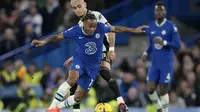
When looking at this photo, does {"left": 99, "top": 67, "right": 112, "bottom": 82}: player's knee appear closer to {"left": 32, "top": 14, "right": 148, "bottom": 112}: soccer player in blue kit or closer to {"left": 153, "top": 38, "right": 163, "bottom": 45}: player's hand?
{"left": 32, "top": 14, "right": 148, "bottom": 112}: soccer player in blue kit

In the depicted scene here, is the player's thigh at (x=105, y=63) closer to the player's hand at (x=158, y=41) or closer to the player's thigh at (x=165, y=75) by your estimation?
the player's hand at (x=158, y=41)

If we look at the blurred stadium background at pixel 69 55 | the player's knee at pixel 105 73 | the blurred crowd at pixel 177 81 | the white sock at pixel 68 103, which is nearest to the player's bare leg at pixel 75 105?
the white sock at pixel 68 103

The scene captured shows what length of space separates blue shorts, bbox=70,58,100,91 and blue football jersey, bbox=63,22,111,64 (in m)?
0.10

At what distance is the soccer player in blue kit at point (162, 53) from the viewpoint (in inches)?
693

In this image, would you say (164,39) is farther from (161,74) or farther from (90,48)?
(90,48)

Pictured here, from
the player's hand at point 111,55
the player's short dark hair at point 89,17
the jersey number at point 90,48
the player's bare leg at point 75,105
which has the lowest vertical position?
the player's bare leg at point 75,105

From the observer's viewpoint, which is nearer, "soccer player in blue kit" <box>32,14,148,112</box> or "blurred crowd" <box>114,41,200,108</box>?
"soccer player in blue kit" <box>32,14,148,112</box>

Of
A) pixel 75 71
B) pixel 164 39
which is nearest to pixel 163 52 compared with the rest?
pixel 164 39

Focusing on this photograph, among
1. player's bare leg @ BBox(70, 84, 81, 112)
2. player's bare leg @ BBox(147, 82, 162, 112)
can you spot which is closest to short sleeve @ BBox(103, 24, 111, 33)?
player's bare leg @ BBox(70, 84, 81, 112)

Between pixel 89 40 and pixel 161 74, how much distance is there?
284 cm

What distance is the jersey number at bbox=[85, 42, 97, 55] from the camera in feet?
50.9

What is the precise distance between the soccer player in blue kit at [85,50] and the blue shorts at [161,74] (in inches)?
92.6

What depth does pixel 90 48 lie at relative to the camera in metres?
15.6

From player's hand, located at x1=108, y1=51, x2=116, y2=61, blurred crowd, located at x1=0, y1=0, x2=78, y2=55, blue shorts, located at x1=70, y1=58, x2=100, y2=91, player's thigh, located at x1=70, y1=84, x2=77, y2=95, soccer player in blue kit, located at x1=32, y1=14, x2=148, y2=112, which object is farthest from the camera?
blurred crowd, located at x1=0, y1=0, x2=78, y2=55
